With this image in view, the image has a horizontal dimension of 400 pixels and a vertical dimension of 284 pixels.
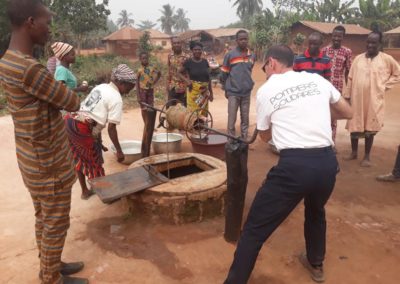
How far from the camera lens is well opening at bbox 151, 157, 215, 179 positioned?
3.74m

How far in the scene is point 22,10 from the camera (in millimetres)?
1779

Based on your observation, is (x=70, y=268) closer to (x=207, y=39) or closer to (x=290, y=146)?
(x=290, y=146)

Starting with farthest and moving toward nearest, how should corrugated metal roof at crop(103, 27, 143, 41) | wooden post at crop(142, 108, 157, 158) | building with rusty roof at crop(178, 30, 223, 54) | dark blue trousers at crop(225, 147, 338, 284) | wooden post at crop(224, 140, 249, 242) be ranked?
1. building with rusty roof at crop(178, 30, 223, 54)
2. corrugated metal roof at crop(103, 27, 143, 41)
3. wooden post at crop(142, 108, 157, 158)
4. wooden post at crop(224, 140, 249, 242)
5. dark blue trousers at crop(225, 147, 338, 284)

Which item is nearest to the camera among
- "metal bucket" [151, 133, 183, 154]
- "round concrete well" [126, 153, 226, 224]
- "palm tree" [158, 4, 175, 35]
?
"round concrete well" [126, 153, 226, 224]

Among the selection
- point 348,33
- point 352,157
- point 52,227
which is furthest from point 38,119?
point 348,33

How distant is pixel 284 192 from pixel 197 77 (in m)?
3.81

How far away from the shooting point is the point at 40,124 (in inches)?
76.0

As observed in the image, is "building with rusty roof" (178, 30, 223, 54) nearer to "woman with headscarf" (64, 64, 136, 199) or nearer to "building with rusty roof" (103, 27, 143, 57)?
"building with rusty roof" (103, 27, 143, 57)

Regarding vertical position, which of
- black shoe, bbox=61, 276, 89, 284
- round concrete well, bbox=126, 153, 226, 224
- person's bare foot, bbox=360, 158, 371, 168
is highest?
round concrete well, bbox=126, 153, 226, 224

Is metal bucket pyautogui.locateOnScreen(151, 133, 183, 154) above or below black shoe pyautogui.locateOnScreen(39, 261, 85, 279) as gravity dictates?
above

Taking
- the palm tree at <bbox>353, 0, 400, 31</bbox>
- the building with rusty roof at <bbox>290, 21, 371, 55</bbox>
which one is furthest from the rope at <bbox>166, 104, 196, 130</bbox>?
the palm tree at <bbox>353, 0, 400, 31</bbox>

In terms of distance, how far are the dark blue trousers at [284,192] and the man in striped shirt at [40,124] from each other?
1.17 meters

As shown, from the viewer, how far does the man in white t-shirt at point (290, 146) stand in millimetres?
2010

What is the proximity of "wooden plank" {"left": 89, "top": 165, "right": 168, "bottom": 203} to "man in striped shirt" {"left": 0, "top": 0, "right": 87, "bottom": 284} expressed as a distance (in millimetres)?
704
